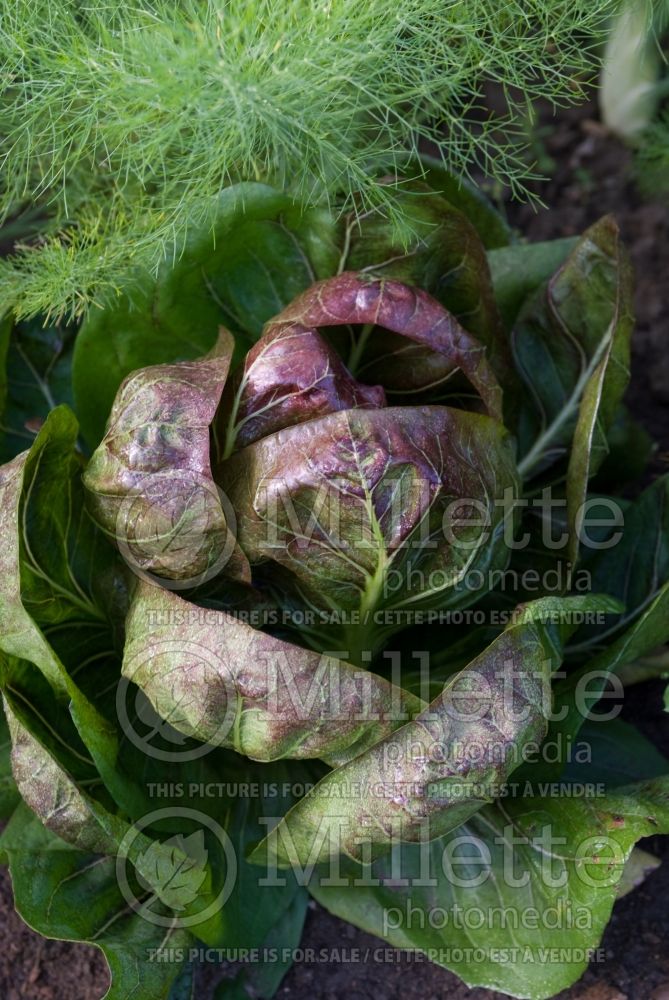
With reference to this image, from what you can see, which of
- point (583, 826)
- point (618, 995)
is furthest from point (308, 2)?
point (618, 995)

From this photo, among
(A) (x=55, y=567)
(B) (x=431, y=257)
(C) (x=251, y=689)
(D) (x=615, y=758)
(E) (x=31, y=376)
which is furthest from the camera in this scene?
(E) (x=31, y=376)

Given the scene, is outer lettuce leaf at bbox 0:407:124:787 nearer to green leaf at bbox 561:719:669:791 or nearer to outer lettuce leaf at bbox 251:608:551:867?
outer lettuce leaf at bbox 251:608:551:867

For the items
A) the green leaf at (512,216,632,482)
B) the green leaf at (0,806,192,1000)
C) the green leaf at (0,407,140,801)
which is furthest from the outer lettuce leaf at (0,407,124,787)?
the green leaf at (512,216,632,482)

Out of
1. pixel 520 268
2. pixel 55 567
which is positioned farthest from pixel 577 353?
pixel 55 567

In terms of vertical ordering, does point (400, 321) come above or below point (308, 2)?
below

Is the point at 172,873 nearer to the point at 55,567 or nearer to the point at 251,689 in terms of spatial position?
Result: the point at 251,689

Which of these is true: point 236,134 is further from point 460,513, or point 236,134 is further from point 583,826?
point 583,826

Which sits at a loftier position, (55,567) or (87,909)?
(55,567)
